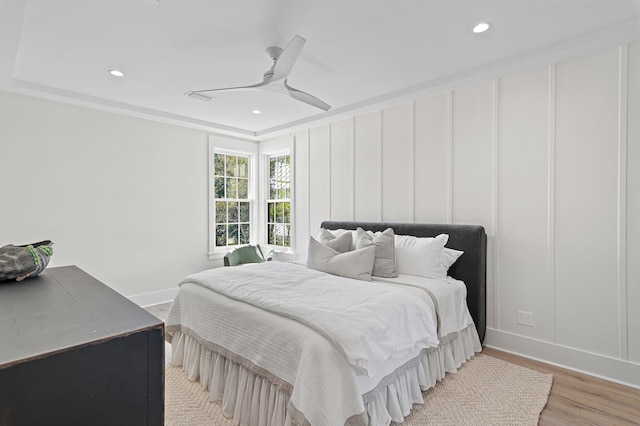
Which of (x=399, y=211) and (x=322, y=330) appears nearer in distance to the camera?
(x=322, y=330)

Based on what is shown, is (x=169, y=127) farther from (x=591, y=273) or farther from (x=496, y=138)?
(x=591, y=273)

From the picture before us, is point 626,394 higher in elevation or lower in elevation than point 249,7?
lower

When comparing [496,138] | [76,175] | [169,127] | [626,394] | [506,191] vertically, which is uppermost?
[169,127]

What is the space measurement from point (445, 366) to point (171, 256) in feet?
12.1

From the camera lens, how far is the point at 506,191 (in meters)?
2.92

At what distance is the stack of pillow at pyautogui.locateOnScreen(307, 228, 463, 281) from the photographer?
2.81m

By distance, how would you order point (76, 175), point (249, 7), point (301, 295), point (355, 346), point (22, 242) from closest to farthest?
point (355, 346), point (249, 7), point (301, 295), point (22, 242), point (76, 175)

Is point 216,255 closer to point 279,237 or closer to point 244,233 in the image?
point 244,233

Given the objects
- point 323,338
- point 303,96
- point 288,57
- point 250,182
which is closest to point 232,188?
point 250,182

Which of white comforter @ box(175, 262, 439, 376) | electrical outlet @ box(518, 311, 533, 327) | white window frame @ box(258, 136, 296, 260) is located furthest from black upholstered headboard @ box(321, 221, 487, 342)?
white window frame @ box(258, 136, 296, 260)

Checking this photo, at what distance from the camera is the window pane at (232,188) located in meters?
5.22

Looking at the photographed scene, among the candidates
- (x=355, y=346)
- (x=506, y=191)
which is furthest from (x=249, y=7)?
(x=506, y=191)

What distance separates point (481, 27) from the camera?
7.25ft

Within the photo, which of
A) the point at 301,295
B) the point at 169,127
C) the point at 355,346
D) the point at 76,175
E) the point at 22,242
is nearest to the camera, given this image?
the point at 355,346
